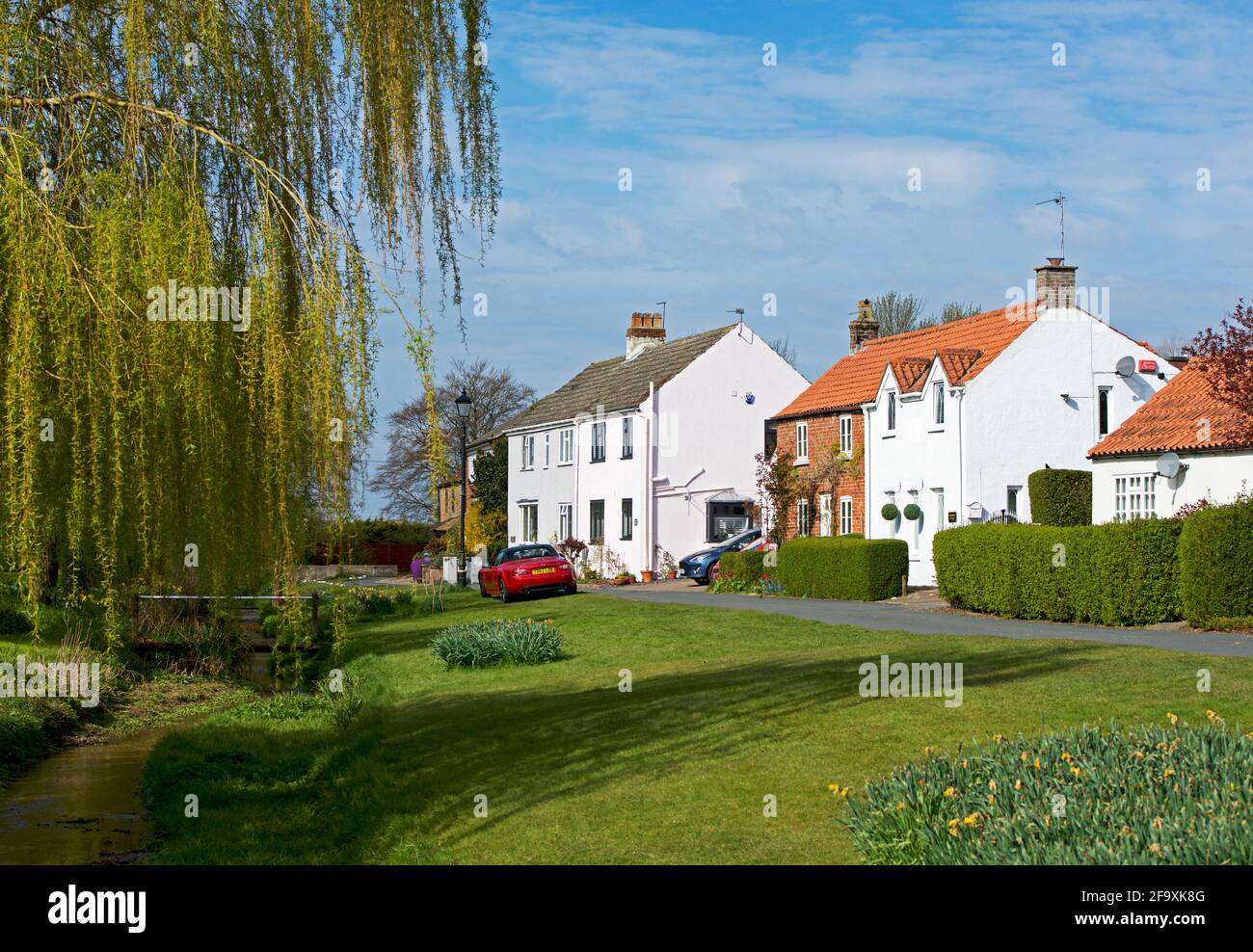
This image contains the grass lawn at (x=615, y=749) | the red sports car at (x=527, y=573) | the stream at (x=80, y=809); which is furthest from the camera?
the red sports car at (x=527, y=573)

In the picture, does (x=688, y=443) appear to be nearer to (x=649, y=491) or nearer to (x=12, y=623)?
(x=649, y=491)

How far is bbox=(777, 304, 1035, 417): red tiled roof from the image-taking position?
3784cm

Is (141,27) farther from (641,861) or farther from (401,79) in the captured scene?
(641,861)

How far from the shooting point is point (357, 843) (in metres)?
10.8

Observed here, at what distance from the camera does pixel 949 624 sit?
25.2 metres

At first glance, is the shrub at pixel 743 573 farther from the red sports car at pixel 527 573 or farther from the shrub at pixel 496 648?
the shrub at pixel 496 648

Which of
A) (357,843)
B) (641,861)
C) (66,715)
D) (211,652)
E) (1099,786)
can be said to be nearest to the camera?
(1099,786)

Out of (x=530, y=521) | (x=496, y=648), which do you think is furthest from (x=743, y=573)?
(x=530, y=521)

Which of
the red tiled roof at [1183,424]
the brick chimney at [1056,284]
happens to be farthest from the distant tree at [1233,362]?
the brick chimney at [1056,284]

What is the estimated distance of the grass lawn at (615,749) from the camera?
31.8 ft

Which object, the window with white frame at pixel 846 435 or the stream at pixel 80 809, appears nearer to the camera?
the stream at pixel 80 809

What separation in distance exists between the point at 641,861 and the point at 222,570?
10.9ft

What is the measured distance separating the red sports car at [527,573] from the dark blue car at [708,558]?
724 centimetres
